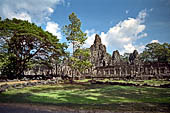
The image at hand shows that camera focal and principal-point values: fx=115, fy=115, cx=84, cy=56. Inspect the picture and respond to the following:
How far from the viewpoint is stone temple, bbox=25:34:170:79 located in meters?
23.5

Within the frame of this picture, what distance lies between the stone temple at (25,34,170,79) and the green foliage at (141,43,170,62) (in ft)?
44.6

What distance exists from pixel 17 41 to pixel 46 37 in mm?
6177

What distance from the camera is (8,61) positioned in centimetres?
2297

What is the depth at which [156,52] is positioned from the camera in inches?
2023

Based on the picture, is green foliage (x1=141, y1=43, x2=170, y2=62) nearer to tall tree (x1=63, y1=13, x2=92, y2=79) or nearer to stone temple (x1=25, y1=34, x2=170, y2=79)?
stone temple (x1=25, y1=34, x2=170, y2=79)

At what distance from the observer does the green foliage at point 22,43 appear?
1983cm

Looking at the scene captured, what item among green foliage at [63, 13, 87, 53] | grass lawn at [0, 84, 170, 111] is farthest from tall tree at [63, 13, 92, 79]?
grass lawn at [0, 84, 170, 111]

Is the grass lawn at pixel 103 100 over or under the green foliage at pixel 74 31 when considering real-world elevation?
under

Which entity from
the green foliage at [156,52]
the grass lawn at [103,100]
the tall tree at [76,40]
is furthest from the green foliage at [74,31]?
the green foliage at [156,52]

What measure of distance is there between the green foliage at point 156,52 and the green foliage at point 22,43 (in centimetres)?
4328

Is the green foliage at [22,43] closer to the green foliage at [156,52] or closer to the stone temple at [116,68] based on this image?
the stone temple at [116,68]

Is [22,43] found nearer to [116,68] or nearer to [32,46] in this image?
[32,46]

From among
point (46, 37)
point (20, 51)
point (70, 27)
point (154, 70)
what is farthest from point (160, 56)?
point (20, 51)

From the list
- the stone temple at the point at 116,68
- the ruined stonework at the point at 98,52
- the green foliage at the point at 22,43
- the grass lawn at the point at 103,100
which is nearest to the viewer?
the grass lawn at the point at 103,100
